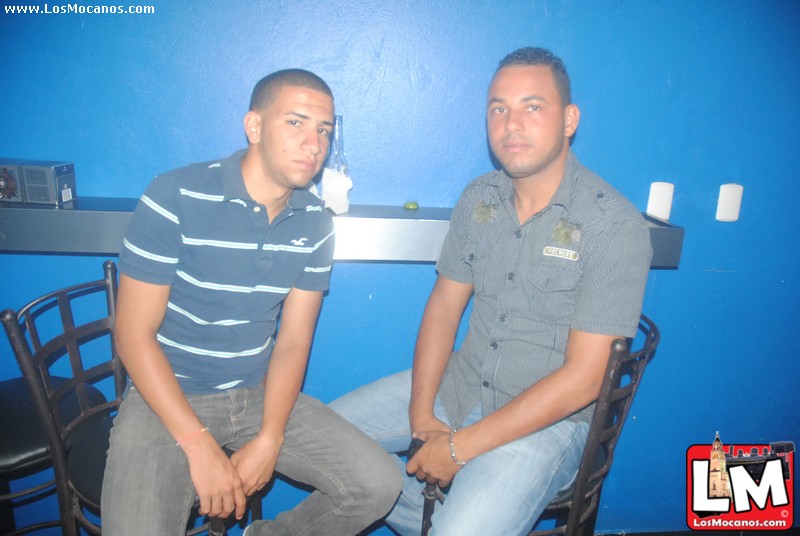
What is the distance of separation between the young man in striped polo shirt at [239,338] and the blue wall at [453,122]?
377 millimetres

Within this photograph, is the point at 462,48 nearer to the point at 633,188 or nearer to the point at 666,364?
the point at 633,188

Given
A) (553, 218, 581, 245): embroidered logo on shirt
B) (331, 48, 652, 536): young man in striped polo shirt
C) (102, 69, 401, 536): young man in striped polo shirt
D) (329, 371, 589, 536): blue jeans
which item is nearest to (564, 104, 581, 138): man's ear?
(331, 48, 652, 536): young man in striped polo shirt

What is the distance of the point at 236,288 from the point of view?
5.39ft

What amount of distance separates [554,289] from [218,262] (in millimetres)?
1027

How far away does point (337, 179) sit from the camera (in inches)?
77.1

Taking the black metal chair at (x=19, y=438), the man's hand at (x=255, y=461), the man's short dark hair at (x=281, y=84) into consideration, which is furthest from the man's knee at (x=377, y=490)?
the man's short dark hair at (x=281, y=84)

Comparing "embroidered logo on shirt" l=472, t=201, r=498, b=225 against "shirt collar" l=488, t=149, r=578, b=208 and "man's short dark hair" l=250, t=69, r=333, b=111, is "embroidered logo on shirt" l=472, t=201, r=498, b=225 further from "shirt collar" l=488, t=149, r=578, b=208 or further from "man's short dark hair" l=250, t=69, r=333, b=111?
"man's short dark hair" l=250, t=69, r=333, b=111

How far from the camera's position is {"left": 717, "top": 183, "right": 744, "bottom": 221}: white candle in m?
2.17

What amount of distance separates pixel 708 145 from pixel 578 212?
0.87 metres

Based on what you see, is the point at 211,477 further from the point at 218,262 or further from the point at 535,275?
the point at 535,275

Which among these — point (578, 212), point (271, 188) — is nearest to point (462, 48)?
point (578, 212)

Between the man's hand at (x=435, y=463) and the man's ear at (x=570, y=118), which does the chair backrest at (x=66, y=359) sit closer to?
the man's hand at (x=435, y=463)

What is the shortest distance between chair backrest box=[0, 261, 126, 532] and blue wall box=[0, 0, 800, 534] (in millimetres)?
147

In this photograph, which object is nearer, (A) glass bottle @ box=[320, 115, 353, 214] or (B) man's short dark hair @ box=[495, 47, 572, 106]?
(B) man's short dark hair @ box=[495, 47, 572, 106]
